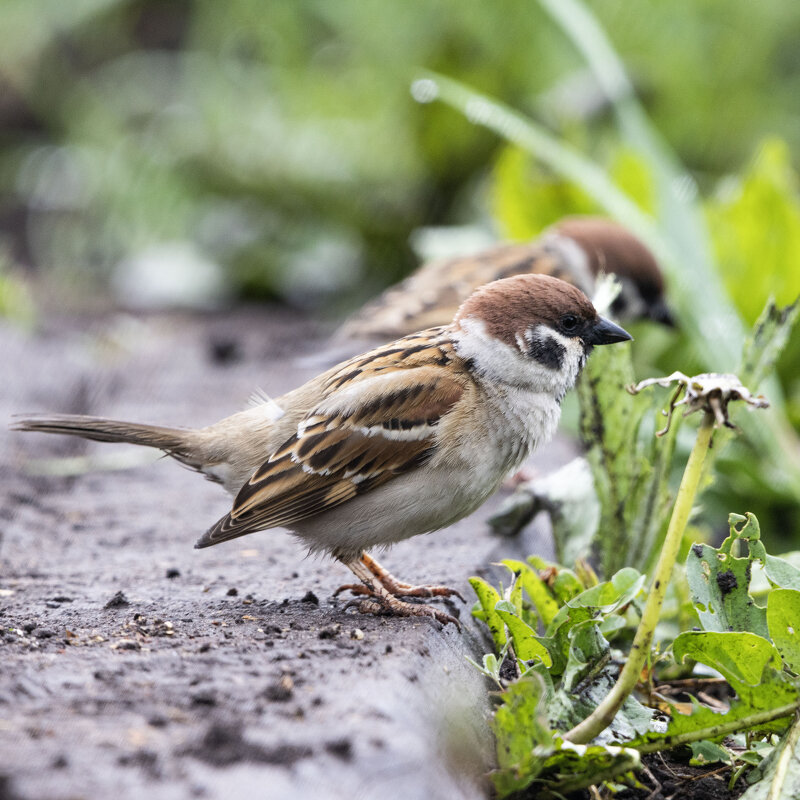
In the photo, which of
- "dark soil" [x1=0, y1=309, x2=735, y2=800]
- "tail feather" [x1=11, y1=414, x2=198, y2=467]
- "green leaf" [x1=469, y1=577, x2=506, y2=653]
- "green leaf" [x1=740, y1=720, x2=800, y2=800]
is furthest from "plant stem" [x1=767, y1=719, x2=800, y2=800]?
"tail feather" [x1=11, y1=414, x2=198, y2=467]

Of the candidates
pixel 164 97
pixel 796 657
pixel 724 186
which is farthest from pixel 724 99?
pixel 796 657

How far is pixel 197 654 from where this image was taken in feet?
6.26

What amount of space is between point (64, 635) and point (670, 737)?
3.70ft

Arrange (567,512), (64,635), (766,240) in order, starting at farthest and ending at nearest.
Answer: (766,240), (567,512), (64,635)

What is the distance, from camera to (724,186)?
16.3 feet

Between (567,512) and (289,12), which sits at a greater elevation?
(289,12)

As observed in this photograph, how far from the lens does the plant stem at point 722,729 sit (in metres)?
1.74

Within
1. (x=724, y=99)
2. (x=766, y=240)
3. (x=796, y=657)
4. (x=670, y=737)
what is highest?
(x=724, y=99)

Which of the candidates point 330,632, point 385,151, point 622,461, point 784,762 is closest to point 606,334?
point 622,461

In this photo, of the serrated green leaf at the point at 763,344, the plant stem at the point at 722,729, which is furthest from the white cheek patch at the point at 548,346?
the plant stem at the point at 722,729

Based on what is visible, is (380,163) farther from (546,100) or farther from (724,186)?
(724,186)

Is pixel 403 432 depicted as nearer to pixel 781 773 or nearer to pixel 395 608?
pixel 395 608

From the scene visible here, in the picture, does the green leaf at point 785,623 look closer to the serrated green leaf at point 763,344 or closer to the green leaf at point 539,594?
the green leaf at point 539,594

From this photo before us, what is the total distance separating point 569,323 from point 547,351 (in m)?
0.09
